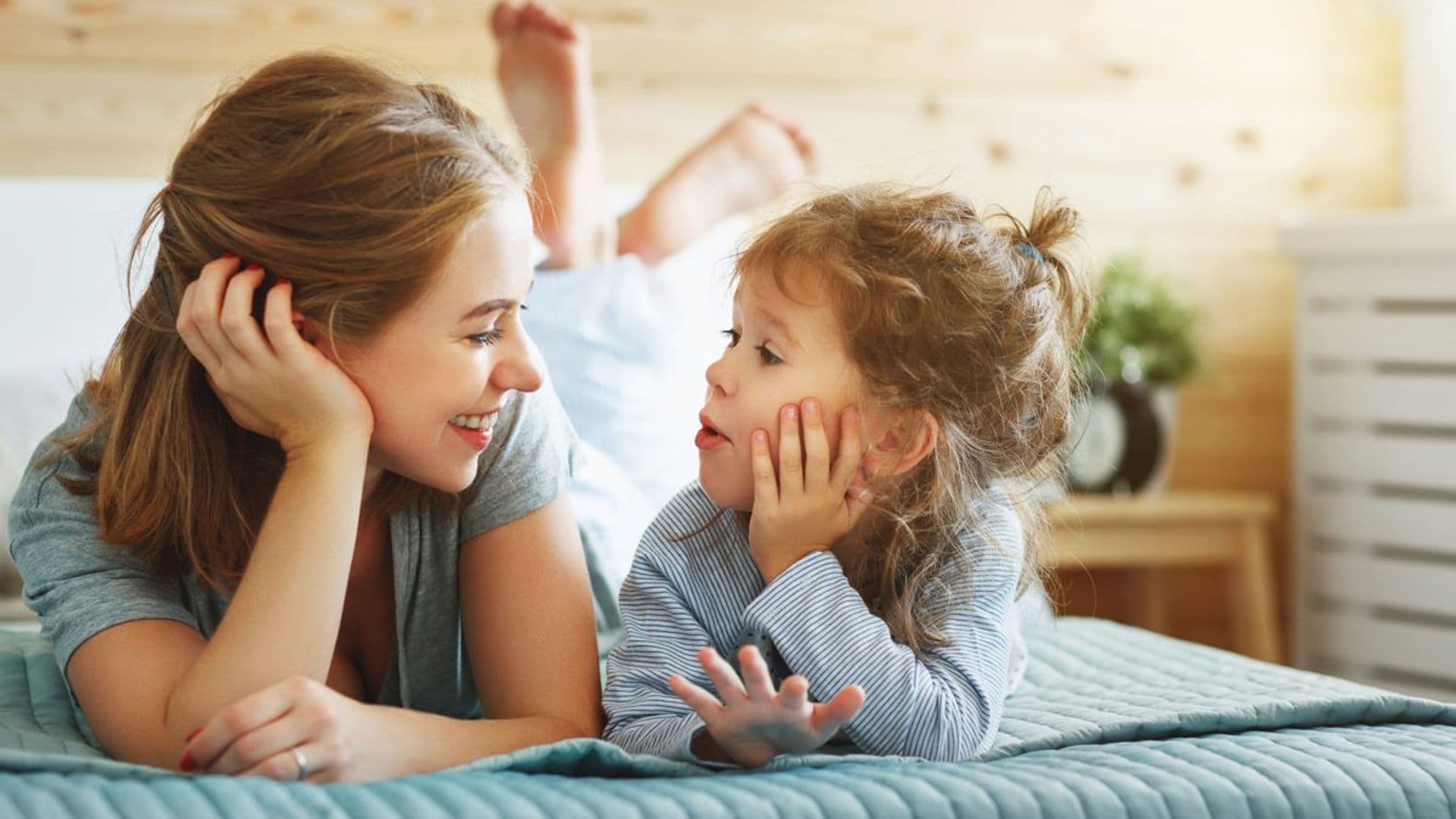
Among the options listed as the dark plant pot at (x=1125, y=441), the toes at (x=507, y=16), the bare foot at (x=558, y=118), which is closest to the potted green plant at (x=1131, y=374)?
the dark plant pot at (x=1125, y=441)

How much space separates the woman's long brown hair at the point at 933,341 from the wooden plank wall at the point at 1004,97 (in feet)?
4.40

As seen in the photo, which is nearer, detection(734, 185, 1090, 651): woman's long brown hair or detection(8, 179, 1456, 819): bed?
detection(8, 179, 1456, 819): bed

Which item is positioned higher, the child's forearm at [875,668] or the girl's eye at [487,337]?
the girl's eye at [487,337]

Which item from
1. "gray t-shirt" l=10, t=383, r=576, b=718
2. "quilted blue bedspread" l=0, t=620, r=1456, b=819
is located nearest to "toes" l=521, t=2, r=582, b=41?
"gray t-shirt" l=10, t=383, r=576, b=718

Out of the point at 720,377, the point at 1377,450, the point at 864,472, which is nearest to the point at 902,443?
the point at 864,472

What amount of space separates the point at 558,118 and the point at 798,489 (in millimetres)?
1133

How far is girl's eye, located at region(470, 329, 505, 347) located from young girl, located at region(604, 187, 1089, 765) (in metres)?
0.16

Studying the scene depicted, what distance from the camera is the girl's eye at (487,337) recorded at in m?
1.00

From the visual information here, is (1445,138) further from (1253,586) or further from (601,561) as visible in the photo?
(601,561)

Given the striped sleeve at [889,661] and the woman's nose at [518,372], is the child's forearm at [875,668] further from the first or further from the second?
the woman's nose at [518,372]

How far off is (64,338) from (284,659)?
4.18 ft

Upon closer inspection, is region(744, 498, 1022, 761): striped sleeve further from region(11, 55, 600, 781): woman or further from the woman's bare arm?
the woman's bare arm

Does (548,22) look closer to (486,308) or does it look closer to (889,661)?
(486,308)

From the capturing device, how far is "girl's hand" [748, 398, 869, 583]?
1.03m
